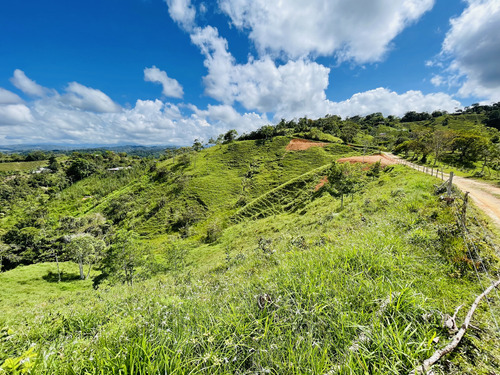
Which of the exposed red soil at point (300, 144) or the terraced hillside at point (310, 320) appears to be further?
the exposed red soil at point (300, 144)

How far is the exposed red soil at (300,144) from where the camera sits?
205 ft

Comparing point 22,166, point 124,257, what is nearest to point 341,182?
point 124,257

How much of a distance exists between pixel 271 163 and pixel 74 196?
286 ft

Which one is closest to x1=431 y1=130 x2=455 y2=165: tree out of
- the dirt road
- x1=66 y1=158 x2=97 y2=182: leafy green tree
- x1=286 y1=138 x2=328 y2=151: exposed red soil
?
the dirt road

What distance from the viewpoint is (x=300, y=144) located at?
65188 mm

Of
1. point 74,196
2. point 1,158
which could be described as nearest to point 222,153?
point 74,196

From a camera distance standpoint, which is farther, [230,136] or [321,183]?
[230,136]

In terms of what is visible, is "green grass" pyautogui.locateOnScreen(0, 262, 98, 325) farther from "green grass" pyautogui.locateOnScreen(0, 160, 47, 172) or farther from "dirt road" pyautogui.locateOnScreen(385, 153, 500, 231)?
"green grass" pyautogui.locateOnScreen(0, 160, 47, 172)

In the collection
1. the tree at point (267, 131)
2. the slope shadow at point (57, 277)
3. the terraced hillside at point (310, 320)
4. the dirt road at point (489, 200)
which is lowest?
the slope shadow at point (57, 277)

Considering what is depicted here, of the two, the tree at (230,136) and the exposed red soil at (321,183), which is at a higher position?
the tree at (230,136)

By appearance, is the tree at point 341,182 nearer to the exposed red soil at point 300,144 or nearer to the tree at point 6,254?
the exposed red soil at point 300,144

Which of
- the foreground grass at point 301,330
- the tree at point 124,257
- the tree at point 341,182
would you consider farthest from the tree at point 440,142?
the tree at point 124,257

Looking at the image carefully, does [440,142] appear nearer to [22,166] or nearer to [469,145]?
[469,145]

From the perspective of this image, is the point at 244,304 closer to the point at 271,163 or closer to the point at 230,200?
the point at 230,200
